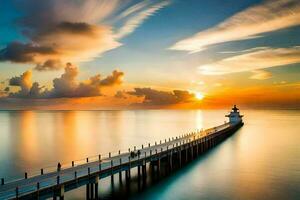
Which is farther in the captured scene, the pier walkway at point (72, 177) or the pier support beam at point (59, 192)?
the pier support beam at point (59, 192)

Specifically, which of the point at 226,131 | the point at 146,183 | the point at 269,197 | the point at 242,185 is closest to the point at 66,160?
the point at 146,183

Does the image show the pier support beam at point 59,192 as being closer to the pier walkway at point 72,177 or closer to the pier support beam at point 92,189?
the pier walkway at point 72,177

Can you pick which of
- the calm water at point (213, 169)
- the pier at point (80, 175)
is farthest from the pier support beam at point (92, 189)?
the calm water at point (213, 169)

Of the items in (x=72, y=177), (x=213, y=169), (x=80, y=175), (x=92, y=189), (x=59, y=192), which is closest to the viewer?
(x=59, y=192)

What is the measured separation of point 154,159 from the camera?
127ft

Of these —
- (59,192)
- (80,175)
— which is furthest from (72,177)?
(59,192)

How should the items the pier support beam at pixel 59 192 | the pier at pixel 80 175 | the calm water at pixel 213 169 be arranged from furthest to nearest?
the calm water at pixel 213 169
the pier support beam at pixel 59 192
the pier at pixel 80 175

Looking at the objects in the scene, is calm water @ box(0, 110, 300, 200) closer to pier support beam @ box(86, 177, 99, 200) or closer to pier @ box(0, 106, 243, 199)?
pier @ box(0, 106, 243, 199)

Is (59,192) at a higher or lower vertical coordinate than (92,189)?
higher

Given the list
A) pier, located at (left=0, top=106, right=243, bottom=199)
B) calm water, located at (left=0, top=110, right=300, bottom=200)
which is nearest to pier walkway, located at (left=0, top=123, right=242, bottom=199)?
pier, located at (left=0, top=106, right=243, bottom=199)

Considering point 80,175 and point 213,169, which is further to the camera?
point 213,169

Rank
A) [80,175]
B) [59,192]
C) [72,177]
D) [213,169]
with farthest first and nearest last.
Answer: [213,169]
[80,175]
[72,177]
[59,192]

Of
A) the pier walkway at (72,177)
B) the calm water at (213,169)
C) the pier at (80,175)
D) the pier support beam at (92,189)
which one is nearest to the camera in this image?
the pier walkway at (72,177)

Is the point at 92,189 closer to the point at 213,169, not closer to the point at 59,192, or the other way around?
the point at 59,192
